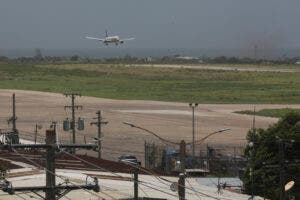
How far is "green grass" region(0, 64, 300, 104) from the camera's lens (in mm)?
135000

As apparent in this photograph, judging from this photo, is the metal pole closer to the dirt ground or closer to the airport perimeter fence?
the airport perimeter fence

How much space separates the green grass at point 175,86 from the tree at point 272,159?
79.2 meters

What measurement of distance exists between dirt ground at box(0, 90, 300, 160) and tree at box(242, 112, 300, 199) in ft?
77.8

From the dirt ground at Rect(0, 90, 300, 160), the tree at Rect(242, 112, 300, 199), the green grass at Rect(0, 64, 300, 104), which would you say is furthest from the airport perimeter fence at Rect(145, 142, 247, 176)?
the green grass at Rect(0, 64, 300, 104)

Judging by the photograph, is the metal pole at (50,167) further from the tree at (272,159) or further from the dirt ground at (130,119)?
the dirt ground at (130,119)

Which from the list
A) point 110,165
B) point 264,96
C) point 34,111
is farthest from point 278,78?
point 110,165

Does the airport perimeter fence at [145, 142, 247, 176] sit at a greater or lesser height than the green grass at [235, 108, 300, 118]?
greater

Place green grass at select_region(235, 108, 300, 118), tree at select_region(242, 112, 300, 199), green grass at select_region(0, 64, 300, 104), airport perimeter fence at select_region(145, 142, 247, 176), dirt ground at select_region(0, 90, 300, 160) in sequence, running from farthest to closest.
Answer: green grass at select_region(0, 64, 300, 104), green grass at select_region(235, 108, 300, 118), dirt ground at select_region(0, 90, 300, 160), airport perimeter fence at select_region(145, 142, 247, 176), tree at select_region(242, 112, 300, 199)

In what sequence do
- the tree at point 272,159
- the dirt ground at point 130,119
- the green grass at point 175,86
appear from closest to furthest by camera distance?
1. the tree at point 272,159
2. the dirt ground at point 130,119
3. the green grass at point 175,86

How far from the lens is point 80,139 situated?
7962 cm

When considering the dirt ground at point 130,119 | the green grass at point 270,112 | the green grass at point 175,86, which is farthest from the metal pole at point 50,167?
the green grass at point 175,86

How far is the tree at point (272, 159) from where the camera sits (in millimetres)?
43000

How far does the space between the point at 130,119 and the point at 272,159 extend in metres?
55.6

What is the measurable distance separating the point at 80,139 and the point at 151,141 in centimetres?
629
